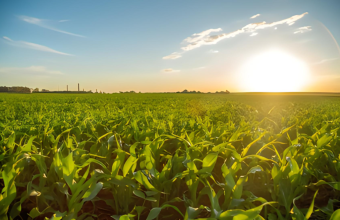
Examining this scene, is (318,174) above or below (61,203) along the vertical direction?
above

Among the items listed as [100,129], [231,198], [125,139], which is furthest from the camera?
[100,129]

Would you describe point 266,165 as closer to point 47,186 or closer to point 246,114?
point 47,186

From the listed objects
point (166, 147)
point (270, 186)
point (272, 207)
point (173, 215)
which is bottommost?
point (173, 215)

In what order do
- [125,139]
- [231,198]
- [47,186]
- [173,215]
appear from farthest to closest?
[125,139] → [47,186] → [173,215] → [231,198]

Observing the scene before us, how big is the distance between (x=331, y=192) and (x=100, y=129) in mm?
2760

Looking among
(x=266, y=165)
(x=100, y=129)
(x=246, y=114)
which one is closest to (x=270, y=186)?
(x=266, y=165)

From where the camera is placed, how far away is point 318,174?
2156 millimetres

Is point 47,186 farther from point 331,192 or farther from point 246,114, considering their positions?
point 246,114

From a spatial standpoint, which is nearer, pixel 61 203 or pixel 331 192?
pixel 61 203

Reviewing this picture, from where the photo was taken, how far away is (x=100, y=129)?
3125mm

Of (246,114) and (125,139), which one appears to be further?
(246,114)

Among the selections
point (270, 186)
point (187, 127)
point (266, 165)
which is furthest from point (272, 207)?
point (187, 127)

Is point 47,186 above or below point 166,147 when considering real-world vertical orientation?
below

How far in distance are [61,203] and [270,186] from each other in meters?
1.75
